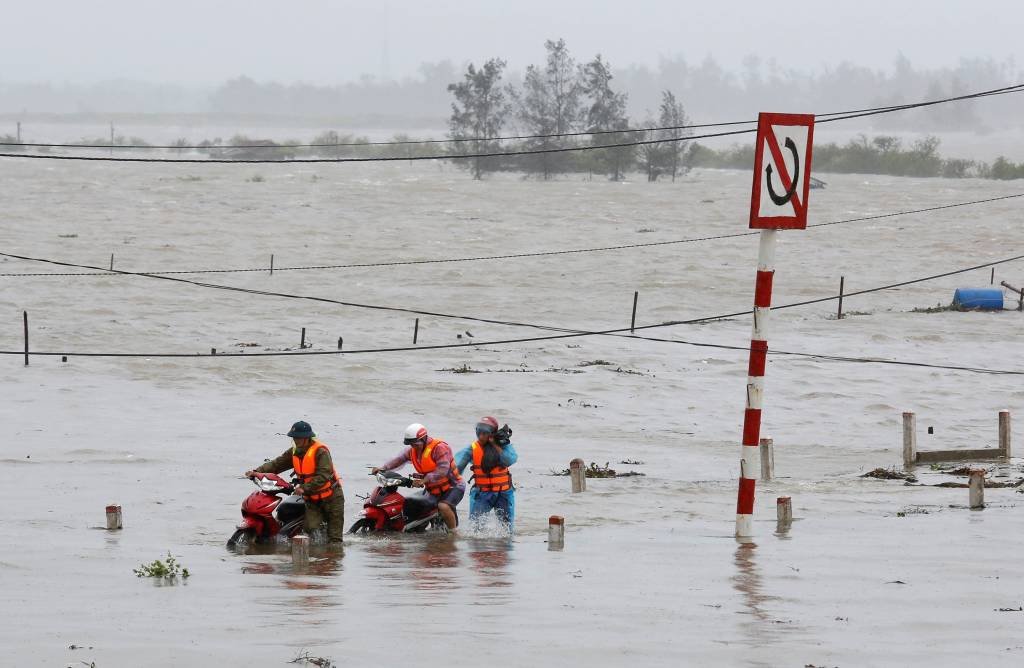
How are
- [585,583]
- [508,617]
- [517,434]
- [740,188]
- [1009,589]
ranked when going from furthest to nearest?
[740,188]
[517,434]
[585,583]
[1009,589]
[508,617]

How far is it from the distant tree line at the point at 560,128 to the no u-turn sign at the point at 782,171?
68394 mm

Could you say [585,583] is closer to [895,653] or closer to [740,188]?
[895,653]

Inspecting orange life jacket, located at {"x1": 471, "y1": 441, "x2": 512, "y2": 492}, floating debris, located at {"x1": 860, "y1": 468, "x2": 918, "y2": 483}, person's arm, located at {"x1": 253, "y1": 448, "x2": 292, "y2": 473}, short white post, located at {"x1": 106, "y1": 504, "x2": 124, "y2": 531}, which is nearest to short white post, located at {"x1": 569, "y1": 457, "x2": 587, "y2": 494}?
orange life jacket, located at {"x1": 471, "y1": 441, "x2": 512, "y2": 492}

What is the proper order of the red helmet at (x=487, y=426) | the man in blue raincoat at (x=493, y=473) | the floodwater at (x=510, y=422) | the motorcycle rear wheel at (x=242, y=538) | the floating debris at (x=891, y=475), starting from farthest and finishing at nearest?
the floating debris at (x=891, y=475) < the man in blue raincoat at (x=493, y=473) < the red helmet at (x=487, y=426) < the motorcycle rear wheel at (x=242, y=538) < the floodwater at (x=510, y=422)

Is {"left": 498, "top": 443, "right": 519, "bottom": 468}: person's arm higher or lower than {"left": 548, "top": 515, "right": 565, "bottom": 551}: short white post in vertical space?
higher

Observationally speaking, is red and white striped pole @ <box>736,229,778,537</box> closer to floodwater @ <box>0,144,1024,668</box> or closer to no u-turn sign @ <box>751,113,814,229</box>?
no u-turn sign @ <box>751,113,814,229</box>

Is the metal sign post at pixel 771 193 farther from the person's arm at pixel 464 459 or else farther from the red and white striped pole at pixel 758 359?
the person's arm at pixel 464 459

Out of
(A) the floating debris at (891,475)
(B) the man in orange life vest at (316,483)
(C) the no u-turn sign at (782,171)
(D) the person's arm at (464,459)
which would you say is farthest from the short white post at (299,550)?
(A) the floating debris at (891,475)

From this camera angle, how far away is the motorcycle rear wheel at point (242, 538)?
1390 centimetres

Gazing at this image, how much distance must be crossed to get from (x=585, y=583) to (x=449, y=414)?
49.1 feet

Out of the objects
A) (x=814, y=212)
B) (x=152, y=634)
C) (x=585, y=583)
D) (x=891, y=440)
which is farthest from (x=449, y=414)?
(x=814, y=212)

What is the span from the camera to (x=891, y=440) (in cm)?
2562

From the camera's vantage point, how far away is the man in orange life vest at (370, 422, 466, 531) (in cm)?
1509

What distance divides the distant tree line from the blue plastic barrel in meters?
40.3
